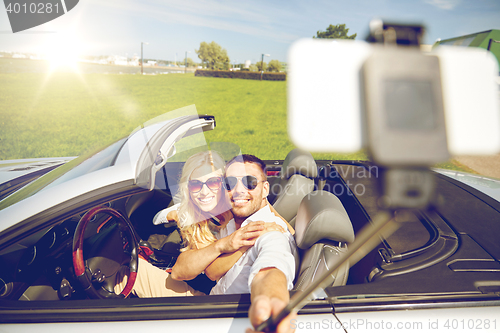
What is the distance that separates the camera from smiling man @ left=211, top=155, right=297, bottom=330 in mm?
1136

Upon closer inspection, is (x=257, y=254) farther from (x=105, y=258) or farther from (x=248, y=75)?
(x=248, y=75)

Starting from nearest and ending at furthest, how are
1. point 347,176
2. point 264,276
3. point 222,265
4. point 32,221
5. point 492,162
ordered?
point 264,276
point 32,221
point 222,265
point 347,176
point 492,162

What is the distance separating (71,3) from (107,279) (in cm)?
1488

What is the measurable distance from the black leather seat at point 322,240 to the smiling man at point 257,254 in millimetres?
110

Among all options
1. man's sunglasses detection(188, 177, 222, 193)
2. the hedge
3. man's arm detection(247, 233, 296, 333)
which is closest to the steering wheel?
man's sunglasses detection(188, 177, 222, 193)

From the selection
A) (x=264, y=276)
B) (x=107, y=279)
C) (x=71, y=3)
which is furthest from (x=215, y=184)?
(x=71, y=3)

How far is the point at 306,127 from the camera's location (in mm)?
476

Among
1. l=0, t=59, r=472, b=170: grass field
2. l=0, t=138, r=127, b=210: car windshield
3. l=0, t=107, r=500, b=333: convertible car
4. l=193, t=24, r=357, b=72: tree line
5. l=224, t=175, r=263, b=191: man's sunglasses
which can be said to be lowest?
l=0, t=107, r=500, b=333: convertible car

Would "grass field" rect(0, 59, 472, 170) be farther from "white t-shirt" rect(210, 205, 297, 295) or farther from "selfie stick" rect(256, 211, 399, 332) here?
"selfie stick" rect(256, 211, 399, 332)

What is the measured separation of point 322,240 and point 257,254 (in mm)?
393

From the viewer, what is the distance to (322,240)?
5.36 feet

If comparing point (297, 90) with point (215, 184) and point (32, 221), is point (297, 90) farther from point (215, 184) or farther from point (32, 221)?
point (32, 221)

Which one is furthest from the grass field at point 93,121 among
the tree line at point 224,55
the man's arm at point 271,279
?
the tree line at point 224,55

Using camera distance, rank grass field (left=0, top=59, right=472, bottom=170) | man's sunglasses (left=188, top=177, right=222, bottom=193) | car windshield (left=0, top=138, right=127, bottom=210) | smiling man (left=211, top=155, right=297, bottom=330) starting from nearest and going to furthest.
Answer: smiling man (left=211, top=155, right=297, bottom=330), car windshield (left=0, top=138, right=127, bottom=210), man's sunglasses (left=188, top=177, right=222, bottom=193), grass field (left=0, top=59, right=472, bottom=170)
